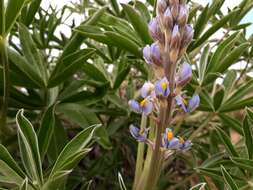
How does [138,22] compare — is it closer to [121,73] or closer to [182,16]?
[121,73]

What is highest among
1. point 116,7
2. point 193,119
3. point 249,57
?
point 116,7

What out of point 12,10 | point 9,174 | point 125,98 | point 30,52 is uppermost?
point 12,10

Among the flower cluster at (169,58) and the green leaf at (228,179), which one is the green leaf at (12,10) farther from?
the green leaf at (228,179)

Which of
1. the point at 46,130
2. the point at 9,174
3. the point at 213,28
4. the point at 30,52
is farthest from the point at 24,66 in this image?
the point at 213,28

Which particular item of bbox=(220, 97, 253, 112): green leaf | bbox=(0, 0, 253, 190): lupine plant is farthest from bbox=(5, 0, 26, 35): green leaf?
bbox=(220, 97, 253, 112): green leaf

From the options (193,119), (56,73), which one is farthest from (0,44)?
(193,119)

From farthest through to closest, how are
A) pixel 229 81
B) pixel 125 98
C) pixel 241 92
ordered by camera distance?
pixel 125 98 → pixel 229 81 → pixel 241 92

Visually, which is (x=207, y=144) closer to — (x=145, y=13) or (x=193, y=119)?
(x=193, y=119)
